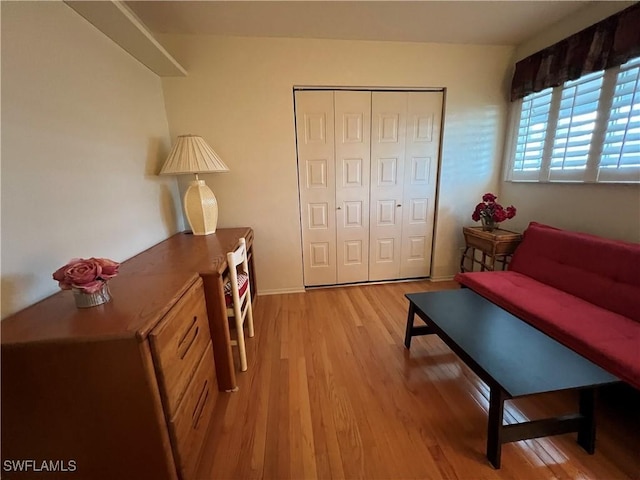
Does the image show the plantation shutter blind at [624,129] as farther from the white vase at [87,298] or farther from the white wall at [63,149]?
the white wall at [63,149]

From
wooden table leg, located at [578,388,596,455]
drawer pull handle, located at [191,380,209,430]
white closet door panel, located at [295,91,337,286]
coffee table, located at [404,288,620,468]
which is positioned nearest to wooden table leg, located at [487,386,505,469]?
coffee table, located at [404,288,620,468]

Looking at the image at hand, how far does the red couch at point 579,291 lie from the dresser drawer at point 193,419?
1.76 metres

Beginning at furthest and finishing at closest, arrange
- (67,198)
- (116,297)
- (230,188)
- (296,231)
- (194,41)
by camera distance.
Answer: (296,231) < (230,188) < (194,41) < (67,198) < (116,297)

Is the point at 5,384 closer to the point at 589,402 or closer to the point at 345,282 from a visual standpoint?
the point at 589,402

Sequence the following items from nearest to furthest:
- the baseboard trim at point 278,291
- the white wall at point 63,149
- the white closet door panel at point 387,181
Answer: the white wall at point 63,149 < the white closet door panel at point 387,181 < the baseboard trim at point 278,291

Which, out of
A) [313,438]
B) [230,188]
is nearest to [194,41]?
[230,188]

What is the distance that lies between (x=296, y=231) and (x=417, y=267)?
1.46 metres

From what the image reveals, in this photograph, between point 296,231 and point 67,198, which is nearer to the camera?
point 67,198

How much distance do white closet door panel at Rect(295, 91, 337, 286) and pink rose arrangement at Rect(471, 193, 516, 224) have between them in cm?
143

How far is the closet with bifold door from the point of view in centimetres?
247

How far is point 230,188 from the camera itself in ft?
8.04

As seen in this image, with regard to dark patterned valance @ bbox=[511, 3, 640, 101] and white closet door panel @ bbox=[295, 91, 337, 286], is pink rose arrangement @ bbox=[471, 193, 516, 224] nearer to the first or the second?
dark patterned valance @ bbox=[511, 3, 640, 101]

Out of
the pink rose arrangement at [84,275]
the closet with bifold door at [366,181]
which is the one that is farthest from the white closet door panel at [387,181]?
the pink rose arrangement at [84,275]

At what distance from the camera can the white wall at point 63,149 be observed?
3.14 feet
